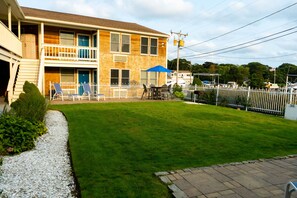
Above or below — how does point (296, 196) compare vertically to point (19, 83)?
below

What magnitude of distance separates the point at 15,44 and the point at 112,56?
6.86 meters

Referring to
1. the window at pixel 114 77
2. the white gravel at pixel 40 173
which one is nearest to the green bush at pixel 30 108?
the white gravel at pixel 40 173

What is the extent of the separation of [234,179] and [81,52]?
48.9 feet

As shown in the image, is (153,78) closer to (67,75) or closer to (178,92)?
(178,92)

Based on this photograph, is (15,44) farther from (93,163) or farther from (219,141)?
(219,141)

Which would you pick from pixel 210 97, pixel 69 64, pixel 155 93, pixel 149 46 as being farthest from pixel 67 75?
pixel 210 97

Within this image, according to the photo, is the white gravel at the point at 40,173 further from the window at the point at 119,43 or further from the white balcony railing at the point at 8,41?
the window at the point at 119,43

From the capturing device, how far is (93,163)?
13.8 ft

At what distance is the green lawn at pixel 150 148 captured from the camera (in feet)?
11.3

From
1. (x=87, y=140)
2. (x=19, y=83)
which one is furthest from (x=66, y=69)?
(x=87, y=140)

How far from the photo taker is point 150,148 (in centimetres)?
515

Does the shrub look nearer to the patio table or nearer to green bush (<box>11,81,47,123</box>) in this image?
the patio table

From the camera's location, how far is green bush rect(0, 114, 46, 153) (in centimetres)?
488

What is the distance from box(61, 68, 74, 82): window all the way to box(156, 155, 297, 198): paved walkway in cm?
1479
